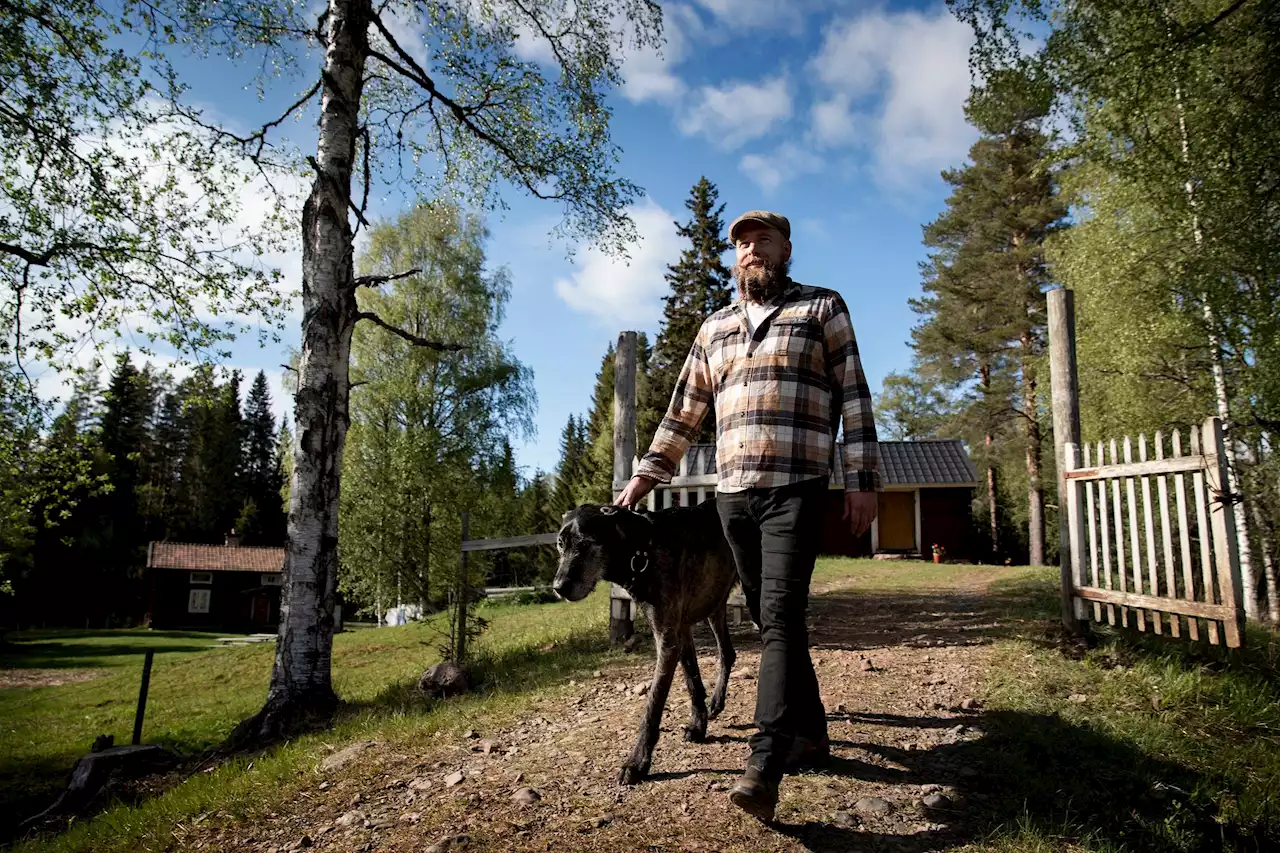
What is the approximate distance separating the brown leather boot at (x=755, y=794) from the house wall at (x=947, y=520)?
23890mm

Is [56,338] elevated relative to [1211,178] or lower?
lower

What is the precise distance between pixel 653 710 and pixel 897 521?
24362mm

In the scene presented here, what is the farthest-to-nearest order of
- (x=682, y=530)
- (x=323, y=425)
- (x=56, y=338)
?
(x=56, y=338) → (x=323, y=425) → (x=682, y=530)

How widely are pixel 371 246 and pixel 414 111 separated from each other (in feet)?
43.5

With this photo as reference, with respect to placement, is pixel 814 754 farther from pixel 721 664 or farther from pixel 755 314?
pixel 755 314

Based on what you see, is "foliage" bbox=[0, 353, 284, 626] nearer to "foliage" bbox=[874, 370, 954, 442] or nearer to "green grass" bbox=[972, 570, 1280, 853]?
"green grass" bbox=[972, 570, 1280, 853]

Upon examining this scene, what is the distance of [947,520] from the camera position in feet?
80.4

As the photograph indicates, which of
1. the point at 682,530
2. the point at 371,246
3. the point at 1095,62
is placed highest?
the point at 371,246

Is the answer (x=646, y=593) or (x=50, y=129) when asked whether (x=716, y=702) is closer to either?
(x=646, y=593)

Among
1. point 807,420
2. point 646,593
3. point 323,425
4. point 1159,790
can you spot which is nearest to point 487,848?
point 646,593

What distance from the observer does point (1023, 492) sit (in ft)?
94.7

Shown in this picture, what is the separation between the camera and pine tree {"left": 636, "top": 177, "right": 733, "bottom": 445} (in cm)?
2756

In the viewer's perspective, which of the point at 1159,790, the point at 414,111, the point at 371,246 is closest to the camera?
the point at 1159,790

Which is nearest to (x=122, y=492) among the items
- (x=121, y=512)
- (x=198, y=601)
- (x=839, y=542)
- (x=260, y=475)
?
(x=121, y=512)
